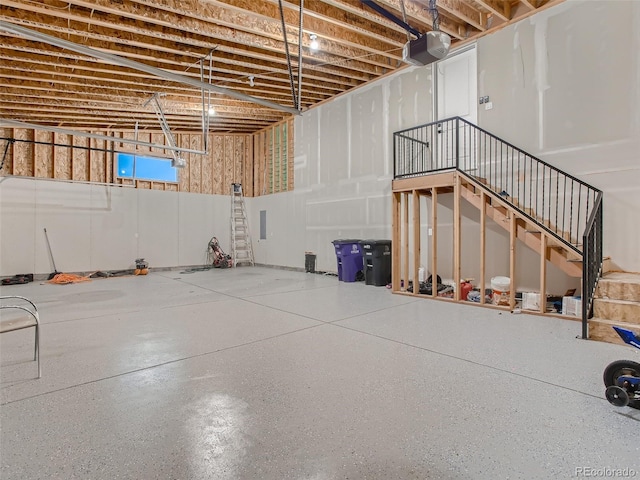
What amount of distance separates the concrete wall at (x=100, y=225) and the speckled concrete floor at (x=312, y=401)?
5.47 metres

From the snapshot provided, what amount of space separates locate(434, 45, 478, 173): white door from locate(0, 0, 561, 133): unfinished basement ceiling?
0.40 m

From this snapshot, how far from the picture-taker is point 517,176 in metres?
5.73

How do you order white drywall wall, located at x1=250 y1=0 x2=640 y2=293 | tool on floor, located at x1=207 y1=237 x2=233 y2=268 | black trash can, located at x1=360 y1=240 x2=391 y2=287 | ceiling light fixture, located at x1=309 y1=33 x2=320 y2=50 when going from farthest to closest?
tool on floor, located at x1=207 y1=237 x2=233 y2=268
black trash can, located at x1=360 y1=240 x2=391 y2=287
ceiling light fixture, located at x1=309 y1=33 x2=320 y2=50
white drywall wall, located at x1=250 y1=0 x2=640 y2=293

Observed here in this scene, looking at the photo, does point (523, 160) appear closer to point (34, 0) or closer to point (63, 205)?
point (34, 0)

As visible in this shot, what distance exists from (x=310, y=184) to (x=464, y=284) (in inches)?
218

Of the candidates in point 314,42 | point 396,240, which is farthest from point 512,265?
point 314,42

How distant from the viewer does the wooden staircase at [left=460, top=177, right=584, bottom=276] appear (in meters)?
4.57

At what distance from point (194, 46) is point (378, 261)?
5.61 meters

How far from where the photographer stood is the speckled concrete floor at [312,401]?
1.65 m

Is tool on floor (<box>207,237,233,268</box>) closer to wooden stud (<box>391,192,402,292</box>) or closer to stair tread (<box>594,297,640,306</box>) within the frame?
wooden stud (<box>391,192,402,292</box>)

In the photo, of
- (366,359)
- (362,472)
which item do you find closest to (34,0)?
(366,359)

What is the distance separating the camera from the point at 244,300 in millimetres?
5824

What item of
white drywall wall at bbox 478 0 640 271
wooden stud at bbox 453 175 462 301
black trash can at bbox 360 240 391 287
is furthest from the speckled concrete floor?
Result: black trash can at bbox 360 240 391 287

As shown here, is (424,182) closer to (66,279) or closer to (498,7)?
(498,7)
